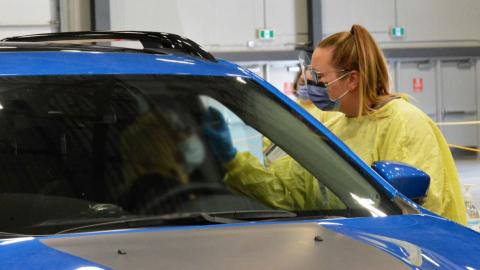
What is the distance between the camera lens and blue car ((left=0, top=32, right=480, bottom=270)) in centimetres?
219

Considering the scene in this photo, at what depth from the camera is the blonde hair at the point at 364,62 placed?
3.90m

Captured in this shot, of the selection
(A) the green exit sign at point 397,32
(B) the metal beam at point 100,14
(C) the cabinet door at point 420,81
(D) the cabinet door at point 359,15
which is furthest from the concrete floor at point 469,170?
(B) the metal beam at point 100,14

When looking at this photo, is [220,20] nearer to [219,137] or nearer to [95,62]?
[219,137]

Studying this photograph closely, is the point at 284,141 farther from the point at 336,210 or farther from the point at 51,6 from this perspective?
the point at 51,6

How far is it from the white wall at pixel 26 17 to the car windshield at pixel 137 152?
10.9 meters

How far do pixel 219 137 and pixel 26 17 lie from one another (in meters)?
10.8

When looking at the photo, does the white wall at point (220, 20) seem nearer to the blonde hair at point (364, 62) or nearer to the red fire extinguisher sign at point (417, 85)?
the red fire extinguisher sign at point (417, 85)

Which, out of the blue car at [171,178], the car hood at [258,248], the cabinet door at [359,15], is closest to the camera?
the car hood at [258,248]

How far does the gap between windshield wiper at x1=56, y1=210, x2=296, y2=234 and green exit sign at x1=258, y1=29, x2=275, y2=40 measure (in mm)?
12961

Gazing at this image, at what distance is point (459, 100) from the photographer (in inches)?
667

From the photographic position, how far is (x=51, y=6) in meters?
13.8

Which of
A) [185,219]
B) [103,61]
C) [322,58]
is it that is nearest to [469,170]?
[322,58]

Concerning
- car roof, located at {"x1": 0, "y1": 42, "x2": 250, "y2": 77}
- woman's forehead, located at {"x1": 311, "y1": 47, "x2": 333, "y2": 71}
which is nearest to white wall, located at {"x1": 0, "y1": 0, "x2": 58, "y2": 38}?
woman's forehead, located at {"x1": 311, "y1": 47, "x2": 333, "y2": 71}

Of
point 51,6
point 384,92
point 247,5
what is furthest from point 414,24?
point 384,92
